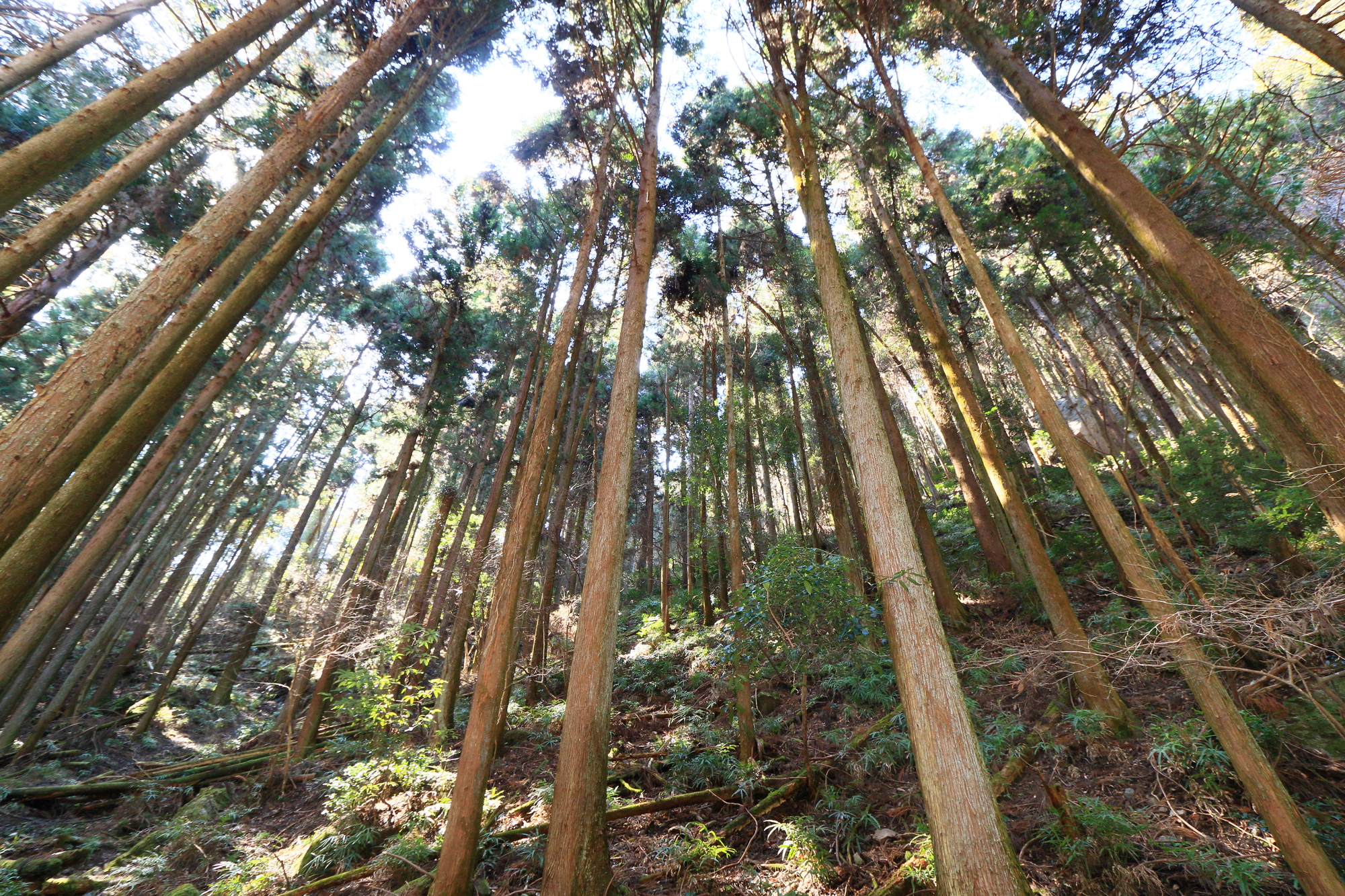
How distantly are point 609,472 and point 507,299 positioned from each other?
34.8 feet

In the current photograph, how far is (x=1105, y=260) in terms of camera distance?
1023cm

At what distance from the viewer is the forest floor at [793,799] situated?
392 cm


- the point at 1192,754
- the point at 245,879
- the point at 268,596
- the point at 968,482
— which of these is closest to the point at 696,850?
the point at 1192,754

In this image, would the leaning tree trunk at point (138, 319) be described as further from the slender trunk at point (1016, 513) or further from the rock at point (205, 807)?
Result: the slender trunk at point (1016, 513)

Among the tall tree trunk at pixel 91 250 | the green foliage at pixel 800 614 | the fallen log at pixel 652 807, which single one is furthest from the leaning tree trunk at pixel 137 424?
the green foliage at pixel 800 614

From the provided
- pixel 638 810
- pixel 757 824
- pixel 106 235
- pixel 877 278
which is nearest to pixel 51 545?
pixel 638 810

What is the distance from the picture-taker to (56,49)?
14.0ft

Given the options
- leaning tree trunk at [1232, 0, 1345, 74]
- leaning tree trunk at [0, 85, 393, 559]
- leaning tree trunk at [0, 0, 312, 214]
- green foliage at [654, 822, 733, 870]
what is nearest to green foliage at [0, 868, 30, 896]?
leaning tree trunk at [0, 85, 393, 559]

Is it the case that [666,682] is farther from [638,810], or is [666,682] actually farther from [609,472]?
[609,472]

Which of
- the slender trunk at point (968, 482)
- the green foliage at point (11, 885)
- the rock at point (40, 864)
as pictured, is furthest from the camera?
the slender trunk at point (968, 482)

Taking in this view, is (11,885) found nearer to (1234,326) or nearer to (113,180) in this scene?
(113,180)

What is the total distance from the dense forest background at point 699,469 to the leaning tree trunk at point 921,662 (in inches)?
1.2

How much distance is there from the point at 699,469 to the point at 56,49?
11.2 m

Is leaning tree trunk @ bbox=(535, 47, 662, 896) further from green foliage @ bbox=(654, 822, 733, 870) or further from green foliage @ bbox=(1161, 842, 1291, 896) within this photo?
green foliage @ bbox=(1161, 842, 1291, 896)
